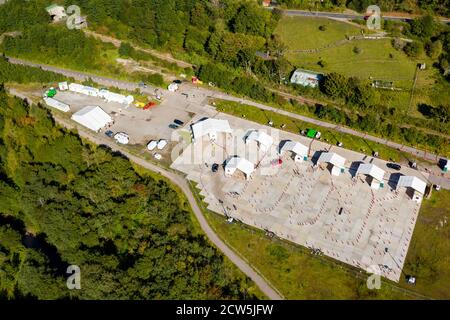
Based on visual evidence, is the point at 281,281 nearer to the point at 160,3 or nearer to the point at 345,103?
the point at 345,103

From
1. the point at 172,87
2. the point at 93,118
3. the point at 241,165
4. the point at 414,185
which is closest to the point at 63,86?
the point at 93,118

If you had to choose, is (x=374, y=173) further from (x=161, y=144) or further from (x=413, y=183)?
(x=161, y=144)

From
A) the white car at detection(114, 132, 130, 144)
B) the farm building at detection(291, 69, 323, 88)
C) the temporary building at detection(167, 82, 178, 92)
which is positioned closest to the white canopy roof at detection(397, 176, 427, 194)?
the farm building at detection(291, 69, 323, 88)

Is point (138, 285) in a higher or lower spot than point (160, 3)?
lower

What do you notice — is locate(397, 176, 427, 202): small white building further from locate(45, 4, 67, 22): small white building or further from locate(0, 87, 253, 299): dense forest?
locate(45, 4, 67, 22): small white building

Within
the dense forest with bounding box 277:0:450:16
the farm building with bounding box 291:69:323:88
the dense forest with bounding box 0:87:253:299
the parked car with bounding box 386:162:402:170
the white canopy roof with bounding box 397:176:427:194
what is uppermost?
the dense forest with bounding box 277:0:450:16
